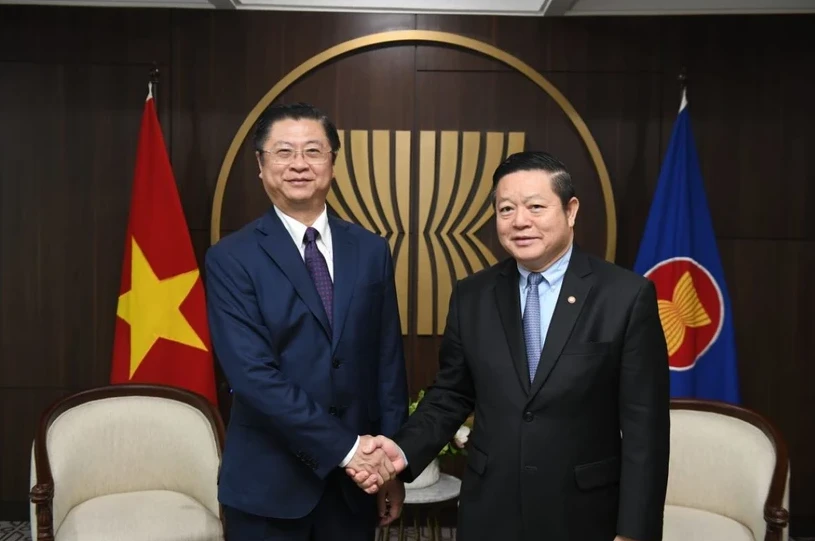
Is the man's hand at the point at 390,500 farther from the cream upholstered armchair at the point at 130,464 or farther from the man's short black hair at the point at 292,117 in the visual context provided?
the cream upholstered armchair at the point at 130,464

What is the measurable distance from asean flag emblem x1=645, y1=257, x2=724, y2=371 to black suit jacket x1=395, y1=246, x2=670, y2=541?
208cm

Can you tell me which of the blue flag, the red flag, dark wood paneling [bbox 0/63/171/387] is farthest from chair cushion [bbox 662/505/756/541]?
dark wood paneling [bbox 0/63/171/387]

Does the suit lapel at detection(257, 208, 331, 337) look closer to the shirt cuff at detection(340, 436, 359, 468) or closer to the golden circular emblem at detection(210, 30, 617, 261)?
the shirt cuff at detection(340, 436, 359, 468)

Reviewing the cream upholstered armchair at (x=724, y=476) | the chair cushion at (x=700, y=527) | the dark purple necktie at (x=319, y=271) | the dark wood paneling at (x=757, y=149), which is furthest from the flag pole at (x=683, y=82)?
the dark purple necktie at (x=319, y=271)

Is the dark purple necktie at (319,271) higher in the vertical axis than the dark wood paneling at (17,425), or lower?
higher

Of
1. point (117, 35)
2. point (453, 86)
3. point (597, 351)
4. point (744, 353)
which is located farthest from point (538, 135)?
point (597, 351)

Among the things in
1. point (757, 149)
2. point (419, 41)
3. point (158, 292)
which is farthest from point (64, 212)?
A: point (757, 149)

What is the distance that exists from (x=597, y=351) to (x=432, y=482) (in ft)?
5.31

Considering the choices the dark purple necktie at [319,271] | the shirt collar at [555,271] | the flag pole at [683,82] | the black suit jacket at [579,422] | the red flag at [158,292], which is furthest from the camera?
the flag pole at [683,82]

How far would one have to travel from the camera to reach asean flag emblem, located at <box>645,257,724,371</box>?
12.5 feet

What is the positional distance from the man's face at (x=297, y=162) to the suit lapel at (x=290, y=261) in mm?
74

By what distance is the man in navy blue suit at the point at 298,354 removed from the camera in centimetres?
190

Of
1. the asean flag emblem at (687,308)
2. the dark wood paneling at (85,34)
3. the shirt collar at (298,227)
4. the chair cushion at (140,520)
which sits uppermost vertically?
the dark wood paneling at (85,34)

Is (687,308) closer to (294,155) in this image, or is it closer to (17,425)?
(294,155)
